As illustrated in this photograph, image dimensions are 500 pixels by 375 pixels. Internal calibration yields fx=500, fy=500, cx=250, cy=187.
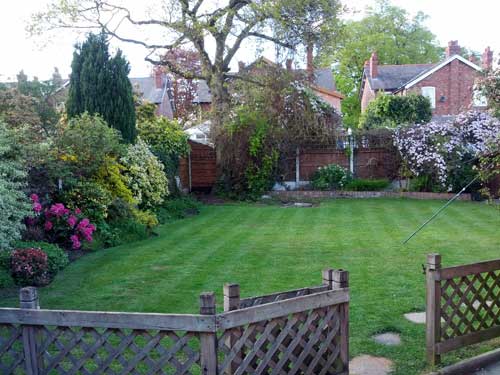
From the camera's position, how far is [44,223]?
10.1m

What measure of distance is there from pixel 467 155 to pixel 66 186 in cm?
1444

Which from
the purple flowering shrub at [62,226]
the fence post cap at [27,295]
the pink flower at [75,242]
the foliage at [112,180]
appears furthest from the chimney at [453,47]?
the fence post cap at [27,295]

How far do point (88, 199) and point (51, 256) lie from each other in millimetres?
2770

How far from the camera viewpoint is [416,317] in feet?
20.4

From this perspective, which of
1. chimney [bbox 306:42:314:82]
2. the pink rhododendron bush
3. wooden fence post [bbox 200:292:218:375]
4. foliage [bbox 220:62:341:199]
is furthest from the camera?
chimney [bbox 306:42:314:82]

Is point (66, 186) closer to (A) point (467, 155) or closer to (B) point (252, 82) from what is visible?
(B) point (252, 82)

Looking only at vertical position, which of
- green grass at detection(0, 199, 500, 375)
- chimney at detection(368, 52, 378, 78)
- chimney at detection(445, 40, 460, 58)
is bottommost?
green grass at detection(0, 199, 500, 375)

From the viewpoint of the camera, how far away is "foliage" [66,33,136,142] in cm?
1452

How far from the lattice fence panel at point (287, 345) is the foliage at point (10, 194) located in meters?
5.44

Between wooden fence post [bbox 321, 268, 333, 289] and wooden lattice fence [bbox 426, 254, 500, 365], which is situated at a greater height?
wooden fence post [bbox 321, 268, 333, 289]

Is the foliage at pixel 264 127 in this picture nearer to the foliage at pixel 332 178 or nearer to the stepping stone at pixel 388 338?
the foliage at pixel 332 178

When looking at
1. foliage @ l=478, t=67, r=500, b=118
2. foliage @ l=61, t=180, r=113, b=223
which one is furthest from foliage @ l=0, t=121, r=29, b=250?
foliage @ l=478, t=67, r=500, b=118

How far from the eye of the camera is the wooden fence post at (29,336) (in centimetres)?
380

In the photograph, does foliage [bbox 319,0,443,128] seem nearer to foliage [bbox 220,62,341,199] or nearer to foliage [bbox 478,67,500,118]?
foliage [bbox 220,62,341,199]
